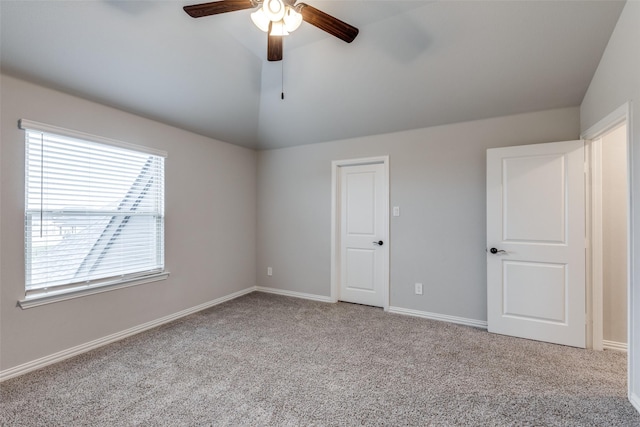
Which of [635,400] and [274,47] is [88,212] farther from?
[635,400]

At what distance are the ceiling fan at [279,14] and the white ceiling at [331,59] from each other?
0.67 metres

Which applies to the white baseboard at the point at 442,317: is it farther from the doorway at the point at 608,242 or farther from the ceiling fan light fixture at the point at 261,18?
the ceiling fan light fixture at the point at 261,18

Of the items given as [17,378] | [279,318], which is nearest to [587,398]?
[279,318]

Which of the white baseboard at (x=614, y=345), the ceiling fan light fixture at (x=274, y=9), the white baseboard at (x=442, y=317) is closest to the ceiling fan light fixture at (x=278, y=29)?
the ceiling fan light fixture at (x=274, y=9)

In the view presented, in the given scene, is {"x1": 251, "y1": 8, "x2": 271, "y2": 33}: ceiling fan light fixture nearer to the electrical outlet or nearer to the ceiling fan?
the ceiling fan

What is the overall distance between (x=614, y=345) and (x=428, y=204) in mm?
2051

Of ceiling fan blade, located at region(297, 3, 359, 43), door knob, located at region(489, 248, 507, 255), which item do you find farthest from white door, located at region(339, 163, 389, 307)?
ceiling fan blade, located at region(297, 3, 359, 43)

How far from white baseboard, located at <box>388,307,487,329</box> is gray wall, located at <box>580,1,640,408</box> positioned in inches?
50.4

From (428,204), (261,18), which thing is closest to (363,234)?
(428,204)

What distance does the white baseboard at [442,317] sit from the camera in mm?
3115

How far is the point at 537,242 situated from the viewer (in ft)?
9.12

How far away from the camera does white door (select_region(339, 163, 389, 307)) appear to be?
3.77m

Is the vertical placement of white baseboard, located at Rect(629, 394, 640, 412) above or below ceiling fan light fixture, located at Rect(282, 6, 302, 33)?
below

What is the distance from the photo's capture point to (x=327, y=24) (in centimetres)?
177
